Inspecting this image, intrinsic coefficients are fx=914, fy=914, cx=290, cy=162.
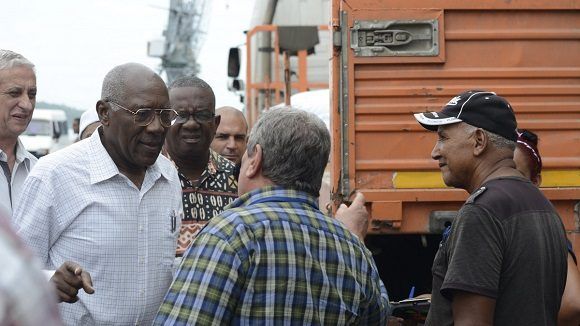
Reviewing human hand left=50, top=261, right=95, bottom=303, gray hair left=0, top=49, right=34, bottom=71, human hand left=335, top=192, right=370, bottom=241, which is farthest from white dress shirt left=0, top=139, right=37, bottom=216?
human hand left=335, top=192, right=370, bottom=241

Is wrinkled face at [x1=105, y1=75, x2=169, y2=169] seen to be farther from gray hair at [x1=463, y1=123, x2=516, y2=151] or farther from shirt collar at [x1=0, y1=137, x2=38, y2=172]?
gray hair at [x1=463, y1=123, x2=516, y2=151]

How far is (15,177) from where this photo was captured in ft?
12.7

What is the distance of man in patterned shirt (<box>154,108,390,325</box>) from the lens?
7.79ft

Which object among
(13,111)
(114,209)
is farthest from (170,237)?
(13,111)

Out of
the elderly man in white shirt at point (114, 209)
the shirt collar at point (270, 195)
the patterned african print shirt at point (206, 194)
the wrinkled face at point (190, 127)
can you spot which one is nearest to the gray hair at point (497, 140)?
the shirt collar at point (270, 195)

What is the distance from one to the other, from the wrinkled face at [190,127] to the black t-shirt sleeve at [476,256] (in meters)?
1.90

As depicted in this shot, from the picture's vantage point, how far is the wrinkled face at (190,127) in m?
4.46

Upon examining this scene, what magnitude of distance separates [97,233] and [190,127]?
4.83 ft

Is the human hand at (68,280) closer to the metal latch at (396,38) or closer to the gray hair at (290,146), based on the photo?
the gray hair at (290,146)

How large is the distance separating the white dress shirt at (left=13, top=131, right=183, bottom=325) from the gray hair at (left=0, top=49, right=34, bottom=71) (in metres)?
0.79

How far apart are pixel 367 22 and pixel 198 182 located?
4.29 ft

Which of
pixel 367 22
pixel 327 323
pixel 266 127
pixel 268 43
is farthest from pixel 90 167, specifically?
pixel 268 43

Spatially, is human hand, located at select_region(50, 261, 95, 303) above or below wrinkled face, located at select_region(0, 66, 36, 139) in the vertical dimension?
below

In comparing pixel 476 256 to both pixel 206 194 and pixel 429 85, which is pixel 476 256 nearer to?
pixel 206 194
